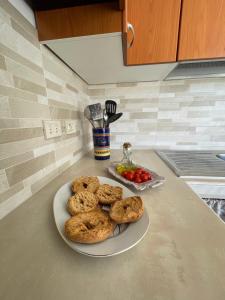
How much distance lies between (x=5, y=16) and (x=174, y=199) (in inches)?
30.2

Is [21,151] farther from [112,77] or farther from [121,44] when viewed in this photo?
[112,77]

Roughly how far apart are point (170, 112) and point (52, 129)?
0.90 m

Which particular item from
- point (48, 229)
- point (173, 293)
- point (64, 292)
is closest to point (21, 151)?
point (48, 229)

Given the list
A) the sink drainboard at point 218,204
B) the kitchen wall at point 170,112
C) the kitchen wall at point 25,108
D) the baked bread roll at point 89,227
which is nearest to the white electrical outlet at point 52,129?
the kitchen wall at point 25,108

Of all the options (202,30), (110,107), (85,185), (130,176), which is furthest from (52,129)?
(202,30)

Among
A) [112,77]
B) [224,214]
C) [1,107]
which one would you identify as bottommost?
[224,214]

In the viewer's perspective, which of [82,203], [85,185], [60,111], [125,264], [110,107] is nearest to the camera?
Answer: [125,264]

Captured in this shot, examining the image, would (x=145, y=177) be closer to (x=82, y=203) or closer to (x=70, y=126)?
(x=82, y=203)

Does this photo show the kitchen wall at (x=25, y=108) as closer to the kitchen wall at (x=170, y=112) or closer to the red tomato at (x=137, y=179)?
the red tomato at (x=137, y=179)

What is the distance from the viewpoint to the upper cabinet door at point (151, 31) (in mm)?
564

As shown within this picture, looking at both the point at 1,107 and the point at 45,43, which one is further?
the point at 45,43

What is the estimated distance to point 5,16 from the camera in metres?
0.38

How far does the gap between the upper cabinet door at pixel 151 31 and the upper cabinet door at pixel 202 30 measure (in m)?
0.04

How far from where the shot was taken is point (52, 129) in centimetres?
58
